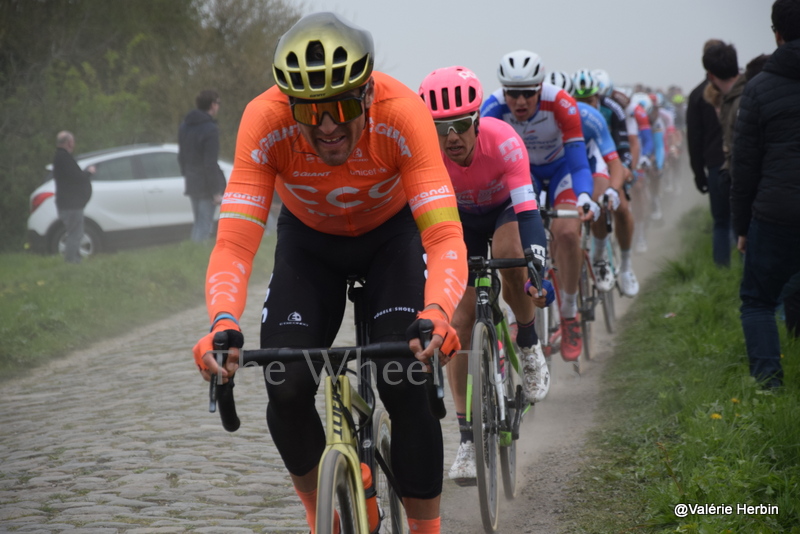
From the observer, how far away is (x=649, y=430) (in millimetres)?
5480

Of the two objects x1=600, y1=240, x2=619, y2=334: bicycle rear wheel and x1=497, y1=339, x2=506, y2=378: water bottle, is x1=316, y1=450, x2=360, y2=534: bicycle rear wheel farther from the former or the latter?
x1=600, y1=240, x2=619, y2=334: bicycle rear wheel

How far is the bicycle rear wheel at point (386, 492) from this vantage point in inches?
146

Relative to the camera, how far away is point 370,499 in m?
3.27

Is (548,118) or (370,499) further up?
(548,118)

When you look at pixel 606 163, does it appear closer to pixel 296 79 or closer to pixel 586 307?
pixel 586 307

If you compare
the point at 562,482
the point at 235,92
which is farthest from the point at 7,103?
the point at 562,482

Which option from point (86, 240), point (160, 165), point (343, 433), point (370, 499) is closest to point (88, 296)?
point (86, 240)

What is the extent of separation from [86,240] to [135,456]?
10295 mm

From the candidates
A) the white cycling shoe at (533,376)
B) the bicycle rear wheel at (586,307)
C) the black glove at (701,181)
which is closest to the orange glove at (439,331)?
the white cycling shoe at (533,376)

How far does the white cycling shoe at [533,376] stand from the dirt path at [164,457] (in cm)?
40

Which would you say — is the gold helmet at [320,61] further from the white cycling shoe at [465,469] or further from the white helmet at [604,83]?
the white helmet at [604,83]

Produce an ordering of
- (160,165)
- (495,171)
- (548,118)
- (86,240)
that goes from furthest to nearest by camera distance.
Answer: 1. (160,165)
2. (86,240)
3. (548,118)
4. (495,171)

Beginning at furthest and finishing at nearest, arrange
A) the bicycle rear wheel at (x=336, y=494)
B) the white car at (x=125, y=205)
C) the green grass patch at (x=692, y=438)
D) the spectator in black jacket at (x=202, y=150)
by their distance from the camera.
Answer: the white car at (x=125, y=205), the spectator in black jacket at (x=202, y=150), the green grass patch at (x=692, y=438), the bicycle rear wheel at (x=336, y=494)

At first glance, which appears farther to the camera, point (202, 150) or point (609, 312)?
point (202, 150)
